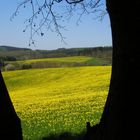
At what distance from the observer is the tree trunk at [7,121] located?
592 cm

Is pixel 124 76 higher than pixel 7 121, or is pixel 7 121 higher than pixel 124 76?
pixel 124 76

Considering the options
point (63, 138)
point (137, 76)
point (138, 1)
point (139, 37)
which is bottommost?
point (63, 138)

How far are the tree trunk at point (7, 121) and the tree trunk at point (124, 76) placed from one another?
3.42ft

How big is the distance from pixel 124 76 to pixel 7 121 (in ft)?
4.92

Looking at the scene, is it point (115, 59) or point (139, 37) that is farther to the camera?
point (115, 59)

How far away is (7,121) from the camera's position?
595 cm

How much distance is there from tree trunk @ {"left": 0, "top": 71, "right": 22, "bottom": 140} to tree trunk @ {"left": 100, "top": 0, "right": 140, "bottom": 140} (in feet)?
3.42

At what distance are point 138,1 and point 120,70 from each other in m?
0.86

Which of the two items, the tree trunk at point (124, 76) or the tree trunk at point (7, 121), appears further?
the tree trunk at point (7, 121)

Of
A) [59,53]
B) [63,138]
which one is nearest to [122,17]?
[63,138]

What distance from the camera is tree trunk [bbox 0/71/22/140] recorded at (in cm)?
592

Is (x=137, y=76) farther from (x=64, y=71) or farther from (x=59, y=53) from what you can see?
(x=59, y=53)

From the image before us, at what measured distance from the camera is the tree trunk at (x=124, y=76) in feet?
19.0

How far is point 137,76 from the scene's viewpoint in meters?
5.84
